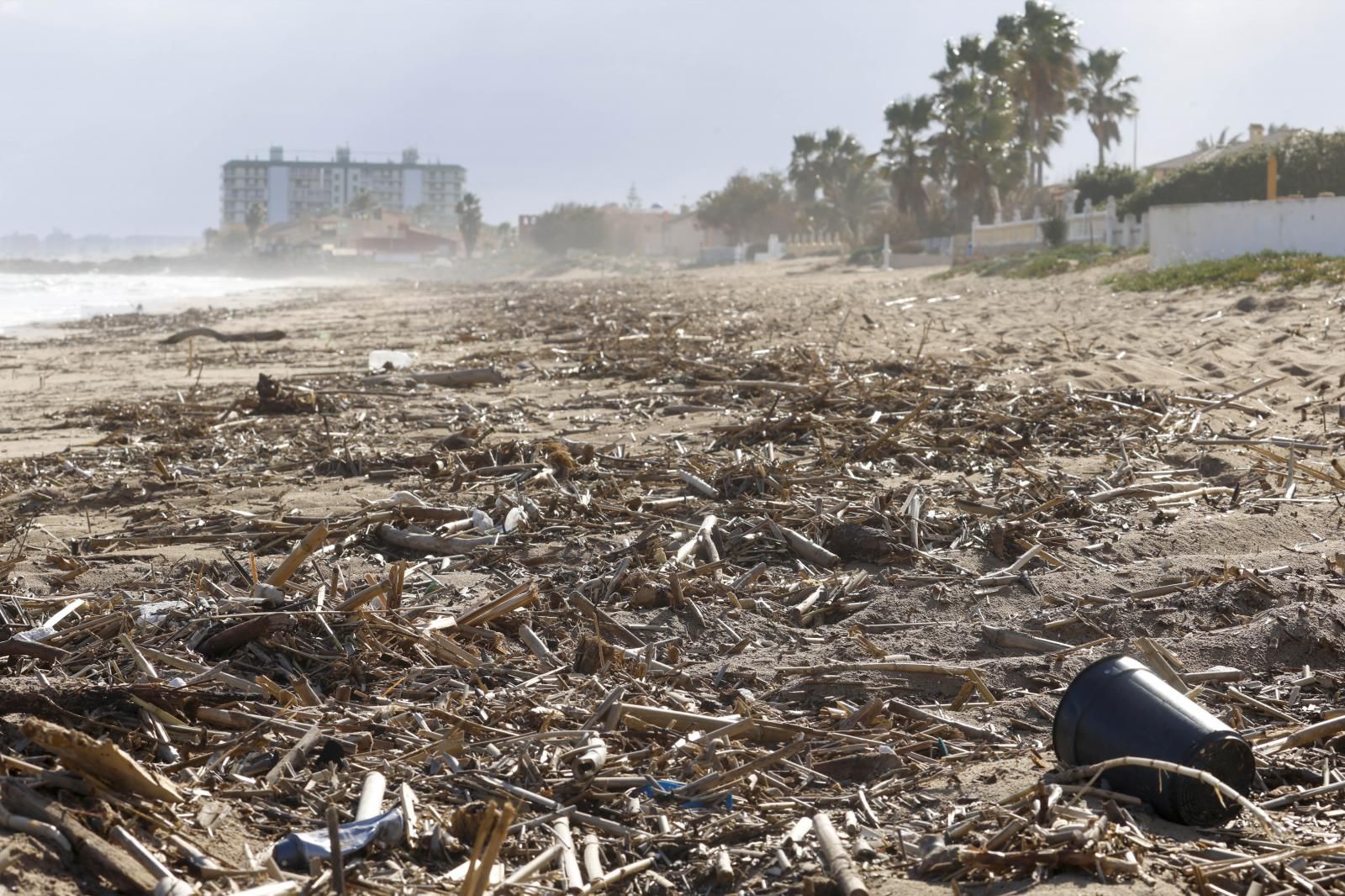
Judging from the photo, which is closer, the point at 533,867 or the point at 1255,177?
the point at 533,867

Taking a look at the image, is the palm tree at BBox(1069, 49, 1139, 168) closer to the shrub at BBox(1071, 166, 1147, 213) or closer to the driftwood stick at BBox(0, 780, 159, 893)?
the shrub at BBox(1071, 166, 1147, 213)

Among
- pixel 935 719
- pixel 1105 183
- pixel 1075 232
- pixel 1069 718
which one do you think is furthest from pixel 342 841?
pixel 1105 183

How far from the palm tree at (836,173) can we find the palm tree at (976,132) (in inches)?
1347

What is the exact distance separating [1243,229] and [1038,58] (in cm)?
3287

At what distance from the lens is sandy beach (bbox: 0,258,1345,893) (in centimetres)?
284

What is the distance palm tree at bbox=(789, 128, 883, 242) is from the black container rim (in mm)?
85759

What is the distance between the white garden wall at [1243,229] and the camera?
60.7 feet

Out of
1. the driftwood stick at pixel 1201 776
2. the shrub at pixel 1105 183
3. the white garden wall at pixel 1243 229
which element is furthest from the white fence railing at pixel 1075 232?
the driftwood stick at pixel 1201 776

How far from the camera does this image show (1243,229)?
66.3 feet

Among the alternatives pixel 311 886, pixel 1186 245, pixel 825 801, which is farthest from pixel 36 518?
pixel 1186 245

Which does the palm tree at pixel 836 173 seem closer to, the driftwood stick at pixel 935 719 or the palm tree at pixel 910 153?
the palm tree at pixel 910 153

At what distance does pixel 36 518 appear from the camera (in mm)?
5770

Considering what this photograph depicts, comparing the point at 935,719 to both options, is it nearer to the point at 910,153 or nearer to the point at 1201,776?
the point at 1201,776

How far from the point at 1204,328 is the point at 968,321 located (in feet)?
13.5
